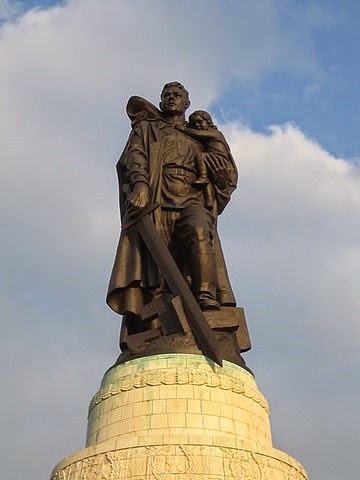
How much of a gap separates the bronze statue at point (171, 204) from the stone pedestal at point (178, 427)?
3.91ft

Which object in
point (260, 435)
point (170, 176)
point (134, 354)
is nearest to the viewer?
point (260, 435)

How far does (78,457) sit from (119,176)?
6.35 m

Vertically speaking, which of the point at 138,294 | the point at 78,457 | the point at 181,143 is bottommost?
the point at 78,457

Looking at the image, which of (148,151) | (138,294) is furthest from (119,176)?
(138,294)

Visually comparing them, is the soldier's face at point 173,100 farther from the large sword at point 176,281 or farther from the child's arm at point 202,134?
the large sword at point 176,281

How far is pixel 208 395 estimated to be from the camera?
33.6ft

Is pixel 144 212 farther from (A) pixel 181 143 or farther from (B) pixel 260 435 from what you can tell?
(B) pixel 260 435

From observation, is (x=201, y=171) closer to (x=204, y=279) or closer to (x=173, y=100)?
(x=173, y=100)

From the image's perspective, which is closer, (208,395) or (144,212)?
(208,395)

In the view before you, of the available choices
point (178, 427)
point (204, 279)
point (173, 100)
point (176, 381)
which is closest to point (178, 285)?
point (204, 279)

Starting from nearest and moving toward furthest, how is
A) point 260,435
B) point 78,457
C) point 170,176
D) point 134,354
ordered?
point 78,457 → point 260,435 → point 134,354 → point 170,176

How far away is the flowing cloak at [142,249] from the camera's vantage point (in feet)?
40.6

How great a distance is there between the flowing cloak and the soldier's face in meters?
0.33

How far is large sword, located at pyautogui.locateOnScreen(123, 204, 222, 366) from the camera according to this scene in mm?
10758
